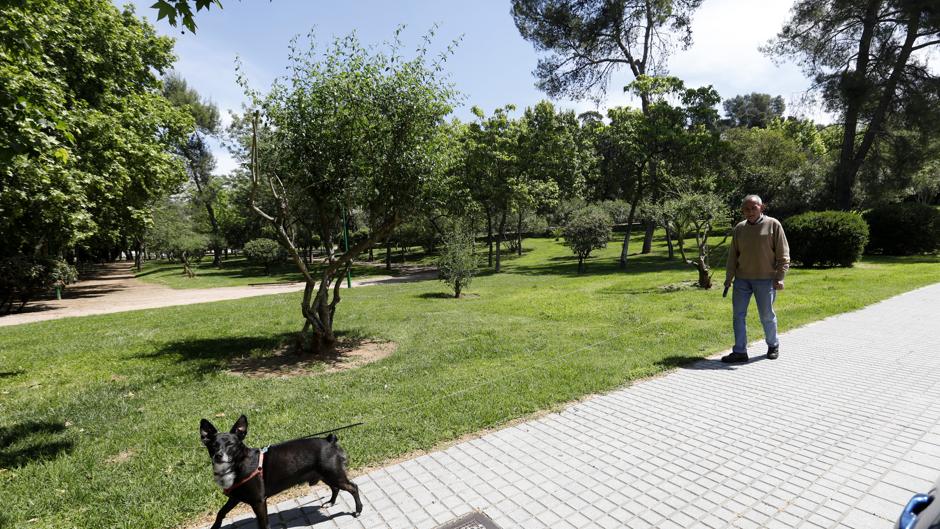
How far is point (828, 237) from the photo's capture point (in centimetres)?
1755

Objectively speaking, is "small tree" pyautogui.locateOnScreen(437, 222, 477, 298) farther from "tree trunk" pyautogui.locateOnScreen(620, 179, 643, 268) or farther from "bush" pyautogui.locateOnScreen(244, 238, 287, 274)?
"bush" pyautogui.locateOnScreen(244, 238, 287, 274)

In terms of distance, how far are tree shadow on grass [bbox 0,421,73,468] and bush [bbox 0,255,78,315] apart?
42.8ft

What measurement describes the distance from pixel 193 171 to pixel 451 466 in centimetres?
4501

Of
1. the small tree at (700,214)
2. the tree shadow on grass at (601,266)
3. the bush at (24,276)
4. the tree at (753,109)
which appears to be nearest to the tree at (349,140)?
the small tree at (700,214)

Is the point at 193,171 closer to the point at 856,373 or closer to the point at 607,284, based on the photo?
the point at 607,284

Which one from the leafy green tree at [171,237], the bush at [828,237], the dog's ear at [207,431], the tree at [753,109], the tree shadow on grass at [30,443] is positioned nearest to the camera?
the dog's ear at [207,431]

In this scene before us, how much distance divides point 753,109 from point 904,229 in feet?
250

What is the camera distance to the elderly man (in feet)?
20.2

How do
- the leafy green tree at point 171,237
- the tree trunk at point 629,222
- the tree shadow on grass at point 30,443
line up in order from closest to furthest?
A: the tree shadow on grass at point 30,443
the tree trunk at point 629,222
the leafy green tree at point 171,237

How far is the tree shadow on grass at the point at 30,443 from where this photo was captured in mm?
4152

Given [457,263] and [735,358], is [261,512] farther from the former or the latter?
Answer: [457,263]

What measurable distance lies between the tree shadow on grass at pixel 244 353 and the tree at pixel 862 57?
88.1 ft

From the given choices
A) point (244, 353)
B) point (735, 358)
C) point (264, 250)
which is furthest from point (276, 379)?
point (264, 250)

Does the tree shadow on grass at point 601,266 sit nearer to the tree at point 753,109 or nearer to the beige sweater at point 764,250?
the beige sweater at point 764,250
